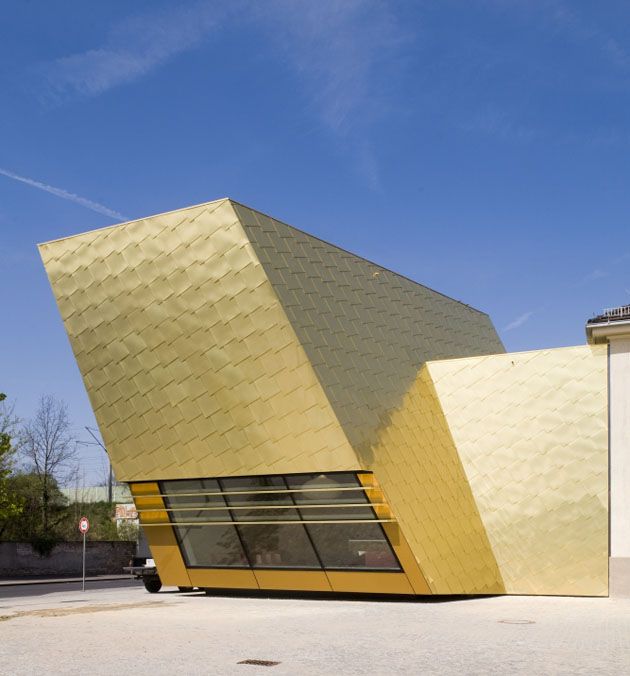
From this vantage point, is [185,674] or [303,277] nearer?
[185,674]

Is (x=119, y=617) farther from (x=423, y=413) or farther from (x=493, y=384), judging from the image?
(x=493, y=384)

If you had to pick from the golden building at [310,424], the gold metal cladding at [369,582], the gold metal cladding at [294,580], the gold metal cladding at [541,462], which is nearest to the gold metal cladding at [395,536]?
the golden building at [310,424]

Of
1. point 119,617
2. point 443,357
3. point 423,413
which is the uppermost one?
point 443,357

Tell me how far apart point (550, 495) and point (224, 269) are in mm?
10887

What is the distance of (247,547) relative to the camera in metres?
21.2

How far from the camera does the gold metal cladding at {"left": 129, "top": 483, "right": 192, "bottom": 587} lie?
875 inches

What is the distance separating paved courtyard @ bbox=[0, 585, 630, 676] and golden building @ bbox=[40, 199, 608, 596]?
142 cm

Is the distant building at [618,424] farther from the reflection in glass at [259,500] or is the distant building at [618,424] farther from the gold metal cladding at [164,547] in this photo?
the gold metal cladding at [164,547]

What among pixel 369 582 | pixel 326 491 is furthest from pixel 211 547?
pixel 369 582

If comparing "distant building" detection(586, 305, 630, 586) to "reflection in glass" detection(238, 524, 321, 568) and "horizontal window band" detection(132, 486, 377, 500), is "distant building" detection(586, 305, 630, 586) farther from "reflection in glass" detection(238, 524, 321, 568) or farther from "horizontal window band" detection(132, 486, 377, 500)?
"reflection in glass" detection(238, 524, 321, 568)

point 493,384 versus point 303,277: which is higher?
point 303,277

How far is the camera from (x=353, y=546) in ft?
64.0

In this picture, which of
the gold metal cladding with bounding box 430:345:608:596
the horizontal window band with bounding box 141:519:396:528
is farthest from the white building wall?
the horizontal window band with bounding box 141:519:396:528

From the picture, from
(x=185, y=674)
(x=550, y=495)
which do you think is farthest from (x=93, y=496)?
(x=185, y=674)
